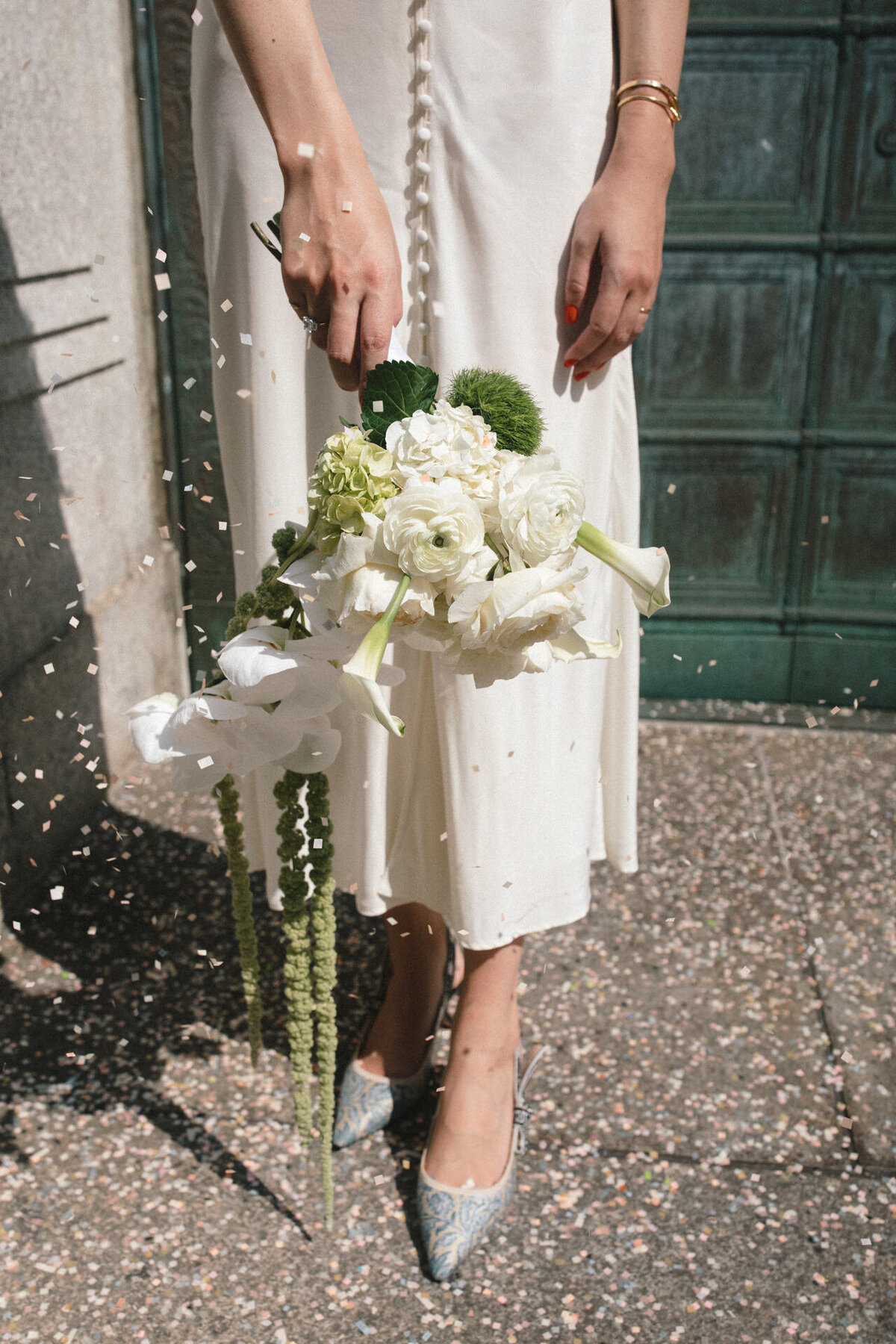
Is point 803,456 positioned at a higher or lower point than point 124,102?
lower

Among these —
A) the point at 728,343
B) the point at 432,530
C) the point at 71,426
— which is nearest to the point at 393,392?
the point at 432,530

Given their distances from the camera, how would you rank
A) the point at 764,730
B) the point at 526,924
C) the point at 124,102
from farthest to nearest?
the point at 764,730 → the point at 124,102 → the point at 526,924

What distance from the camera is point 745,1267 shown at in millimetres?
1418

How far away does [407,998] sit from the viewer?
170 cm

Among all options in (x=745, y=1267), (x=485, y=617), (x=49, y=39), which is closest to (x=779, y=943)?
(x=745, y=1267)

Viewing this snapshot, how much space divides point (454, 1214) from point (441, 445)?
42.2 inches

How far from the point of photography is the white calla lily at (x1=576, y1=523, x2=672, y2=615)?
850 mm

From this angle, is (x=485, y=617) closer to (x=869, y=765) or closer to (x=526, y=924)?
(x=526, y=924)

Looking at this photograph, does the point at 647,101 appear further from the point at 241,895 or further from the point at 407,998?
the point at 407,998

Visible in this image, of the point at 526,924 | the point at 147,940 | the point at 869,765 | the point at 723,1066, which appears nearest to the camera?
the point at 526,924

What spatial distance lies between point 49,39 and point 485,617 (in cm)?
209

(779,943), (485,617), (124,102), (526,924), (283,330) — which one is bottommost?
(779,943)

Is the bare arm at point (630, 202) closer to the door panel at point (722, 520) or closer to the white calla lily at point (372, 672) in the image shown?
the white calla lily at point (372, 672)

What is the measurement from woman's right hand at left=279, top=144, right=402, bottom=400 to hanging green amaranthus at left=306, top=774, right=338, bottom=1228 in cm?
44
